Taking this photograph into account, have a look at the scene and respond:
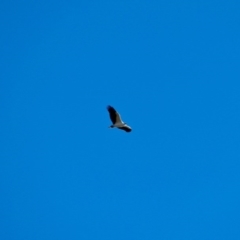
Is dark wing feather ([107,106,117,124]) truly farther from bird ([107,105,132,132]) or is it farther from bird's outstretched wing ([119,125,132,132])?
bird's outstretched wing ([119,125,132,132])

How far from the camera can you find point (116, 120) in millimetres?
156625

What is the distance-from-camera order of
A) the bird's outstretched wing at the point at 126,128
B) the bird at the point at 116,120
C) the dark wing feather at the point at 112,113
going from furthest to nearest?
the bird's outstretched wing at the point at 126,128 < the bird at the point at 116,120 < the dark wing feather at the point at 112,113

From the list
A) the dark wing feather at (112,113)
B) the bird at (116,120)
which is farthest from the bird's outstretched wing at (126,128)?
the dark wing feather at (112,113)

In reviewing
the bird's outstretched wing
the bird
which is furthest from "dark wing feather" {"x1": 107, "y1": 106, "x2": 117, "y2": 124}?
the bird's outstretched wing

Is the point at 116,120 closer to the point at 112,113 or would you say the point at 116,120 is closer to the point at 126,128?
the point at 112,113

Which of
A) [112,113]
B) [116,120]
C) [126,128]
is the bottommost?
[112,113]

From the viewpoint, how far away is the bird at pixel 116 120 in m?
156

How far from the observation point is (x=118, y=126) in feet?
516

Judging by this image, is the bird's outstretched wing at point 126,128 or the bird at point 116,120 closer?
the bird at point 116,120

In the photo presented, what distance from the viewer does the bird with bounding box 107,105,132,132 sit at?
155625mm

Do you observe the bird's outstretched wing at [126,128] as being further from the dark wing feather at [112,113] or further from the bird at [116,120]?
the dark wing feather at [112,113]

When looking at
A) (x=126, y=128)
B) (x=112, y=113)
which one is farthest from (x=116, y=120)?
(x=126, y=128)

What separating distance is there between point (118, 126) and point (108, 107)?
2.41m

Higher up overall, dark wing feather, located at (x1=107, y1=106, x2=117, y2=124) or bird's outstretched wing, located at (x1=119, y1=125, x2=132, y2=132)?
bird's outstretched wing, located at (x1=119, y1=125, x2=132, y2=132)
